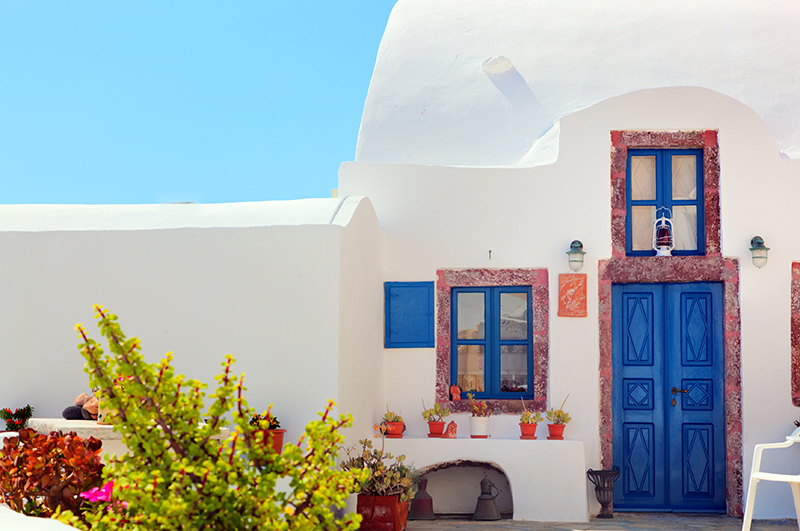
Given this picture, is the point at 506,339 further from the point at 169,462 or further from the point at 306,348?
the point at 169,462

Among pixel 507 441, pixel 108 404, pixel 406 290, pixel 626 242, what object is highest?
pixel 626 242

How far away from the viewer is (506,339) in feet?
24.0

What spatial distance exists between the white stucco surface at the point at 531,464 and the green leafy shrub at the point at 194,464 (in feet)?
12.7

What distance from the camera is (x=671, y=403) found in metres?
7.06

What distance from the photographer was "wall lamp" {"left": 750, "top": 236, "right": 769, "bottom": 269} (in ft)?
22.5

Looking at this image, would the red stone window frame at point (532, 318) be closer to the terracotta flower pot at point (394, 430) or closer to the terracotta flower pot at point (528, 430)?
the terracotta flower pot at point (528, 430)

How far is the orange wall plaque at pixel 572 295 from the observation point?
7.08 m

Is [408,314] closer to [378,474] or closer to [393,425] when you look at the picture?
[393,425]

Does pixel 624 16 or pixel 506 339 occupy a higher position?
pixel 624 16

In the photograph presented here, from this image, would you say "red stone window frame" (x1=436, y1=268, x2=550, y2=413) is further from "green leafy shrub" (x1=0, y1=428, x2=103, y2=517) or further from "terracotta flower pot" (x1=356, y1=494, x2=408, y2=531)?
"green leafy shrub" (x1=0, y1=428, x2=103, y2=517)

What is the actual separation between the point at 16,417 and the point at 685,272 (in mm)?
5617

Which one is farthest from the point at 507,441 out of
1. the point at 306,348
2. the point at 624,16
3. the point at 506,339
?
the point at 624,16

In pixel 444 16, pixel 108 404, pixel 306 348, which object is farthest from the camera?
pixel 444 16

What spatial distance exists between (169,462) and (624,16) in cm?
791
